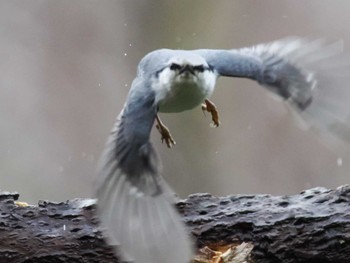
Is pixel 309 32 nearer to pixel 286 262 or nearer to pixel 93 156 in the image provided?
pixel 93 156

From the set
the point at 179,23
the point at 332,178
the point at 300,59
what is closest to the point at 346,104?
the point at 300,59

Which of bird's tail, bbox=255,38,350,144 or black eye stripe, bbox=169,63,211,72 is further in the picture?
bird's tail, bbox=255,38,350,144

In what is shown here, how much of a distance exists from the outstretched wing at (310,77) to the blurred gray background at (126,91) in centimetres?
172

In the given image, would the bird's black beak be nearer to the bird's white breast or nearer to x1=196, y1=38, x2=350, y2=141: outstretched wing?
the bird's white breast

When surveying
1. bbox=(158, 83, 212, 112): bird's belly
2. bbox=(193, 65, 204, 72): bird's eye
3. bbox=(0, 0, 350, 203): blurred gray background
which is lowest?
bbox=(158, 83, 212, 112): bird's belly

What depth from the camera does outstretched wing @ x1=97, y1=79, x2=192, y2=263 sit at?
5.93ft

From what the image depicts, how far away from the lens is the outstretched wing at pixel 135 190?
5.93 ft

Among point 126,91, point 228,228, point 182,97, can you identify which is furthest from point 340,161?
point 182,97

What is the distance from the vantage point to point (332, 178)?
3885 millimetres

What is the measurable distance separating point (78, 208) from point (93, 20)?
85.4 inches

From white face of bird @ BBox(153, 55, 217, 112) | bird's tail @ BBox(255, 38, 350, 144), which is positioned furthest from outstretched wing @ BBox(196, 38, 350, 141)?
white face of bird @ BBox(153, 55, 217, 112)

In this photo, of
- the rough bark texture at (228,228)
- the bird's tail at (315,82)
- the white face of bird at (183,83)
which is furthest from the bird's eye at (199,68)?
the rough bark texture at (228,228)

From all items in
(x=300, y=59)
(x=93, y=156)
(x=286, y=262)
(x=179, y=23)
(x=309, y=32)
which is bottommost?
(x=286, y=262)

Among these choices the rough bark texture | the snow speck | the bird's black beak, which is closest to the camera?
the bird's black beak
